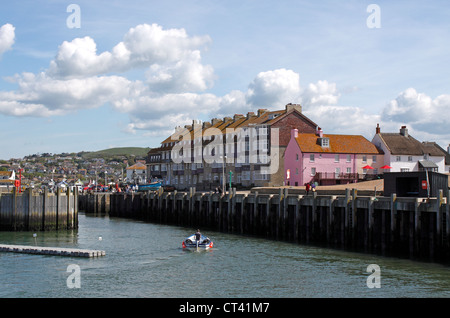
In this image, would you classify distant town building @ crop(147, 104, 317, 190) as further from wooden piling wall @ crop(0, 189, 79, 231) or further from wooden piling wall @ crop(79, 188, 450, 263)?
wooden piling wall @ crop(0, 189, 79, 231)

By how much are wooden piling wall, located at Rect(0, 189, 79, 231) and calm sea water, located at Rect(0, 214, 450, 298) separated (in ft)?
→ 33.8

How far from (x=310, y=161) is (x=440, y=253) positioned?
152 ft

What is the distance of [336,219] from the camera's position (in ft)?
→ 144

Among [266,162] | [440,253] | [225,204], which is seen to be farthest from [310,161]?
[440,253]

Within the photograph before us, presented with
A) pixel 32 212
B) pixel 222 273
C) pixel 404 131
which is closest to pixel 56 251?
pixel 222 273

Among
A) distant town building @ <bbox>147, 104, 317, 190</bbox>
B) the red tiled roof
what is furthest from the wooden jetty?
the red tiled roof

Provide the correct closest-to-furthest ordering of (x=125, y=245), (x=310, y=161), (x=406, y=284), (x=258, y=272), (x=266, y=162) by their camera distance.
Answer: (x=406, y=284)
(x=258, y=272)
(x=125, y=245)
(x=310, y=161)
(x=266, y=162)

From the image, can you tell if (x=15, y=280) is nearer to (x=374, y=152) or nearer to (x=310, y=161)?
(x=310, y=161)

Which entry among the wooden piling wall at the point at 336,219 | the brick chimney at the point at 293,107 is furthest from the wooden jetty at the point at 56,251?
the brick chimney at the point at 293,107

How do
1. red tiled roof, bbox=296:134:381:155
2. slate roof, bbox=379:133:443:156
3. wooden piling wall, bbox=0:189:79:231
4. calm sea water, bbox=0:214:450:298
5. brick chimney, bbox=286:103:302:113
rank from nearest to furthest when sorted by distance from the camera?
calm sea water, bbox=0:214:450:298 < wooden piling wall, bbox=0:189:79:231 < red tiled roof, bbox=296:134:381:155 < slate roof, bbox=379:133:443:156 < brick chimney, bbox=286:103:302:113

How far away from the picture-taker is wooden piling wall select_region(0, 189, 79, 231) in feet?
183

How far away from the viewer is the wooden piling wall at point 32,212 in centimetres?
5578

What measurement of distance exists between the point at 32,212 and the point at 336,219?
30.6 metres

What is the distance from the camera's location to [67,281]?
3109 cm
